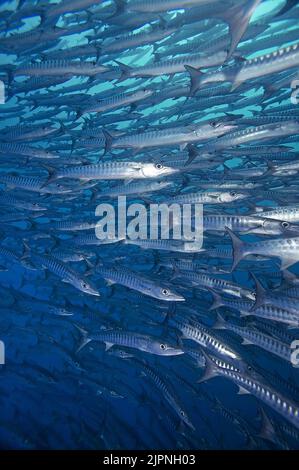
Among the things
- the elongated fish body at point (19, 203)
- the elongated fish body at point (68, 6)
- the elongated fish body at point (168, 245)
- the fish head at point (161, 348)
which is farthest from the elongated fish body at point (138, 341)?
the elongated fish body at point (68, 6)

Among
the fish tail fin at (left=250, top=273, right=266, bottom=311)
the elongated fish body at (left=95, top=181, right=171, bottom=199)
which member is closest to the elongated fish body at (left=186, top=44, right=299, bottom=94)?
the elongated fish body at (left=95, top=181, right=171, bottom=199)

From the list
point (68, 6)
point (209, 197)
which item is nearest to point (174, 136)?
point (209, 197)

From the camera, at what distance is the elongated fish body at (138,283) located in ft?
20.6

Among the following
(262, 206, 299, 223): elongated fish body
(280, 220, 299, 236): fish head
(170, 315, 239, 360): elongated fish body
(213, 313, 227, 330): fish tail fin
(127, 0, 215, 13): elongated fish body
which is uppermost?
(127, 0, 215, 13): elongated fish body

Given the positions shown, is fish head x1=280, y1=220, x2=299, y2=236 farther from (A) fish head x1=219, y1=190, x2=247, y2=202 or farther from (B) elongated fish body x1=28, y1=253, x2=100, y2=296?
(B) elongated fish body x1=28, y1=253, x2=100, y2=296

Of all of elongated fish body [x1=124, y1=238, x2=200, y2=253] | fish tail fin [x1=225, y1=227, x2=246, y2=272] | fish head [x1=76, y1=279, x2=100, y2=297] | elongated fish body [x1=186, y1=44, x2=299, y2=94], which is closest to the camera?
elongated fish body [x1=186, y1=44, x2=299, y2=94]

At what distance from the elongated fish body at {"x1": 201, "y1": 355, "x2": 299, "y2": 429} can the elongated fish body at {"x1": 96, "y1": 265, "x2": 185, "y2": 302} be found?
51.8 inches

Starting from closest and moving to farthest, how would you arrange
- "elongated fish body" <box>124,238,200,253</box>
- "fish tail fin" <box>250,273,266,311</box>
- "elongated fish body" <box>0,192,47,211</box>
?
"fish tail fin" <box>250,273,266,311</box>
"elongated fish body" <box>124,238,200,253</box>
"elongated fish body" <box>0,192,47,211</box>

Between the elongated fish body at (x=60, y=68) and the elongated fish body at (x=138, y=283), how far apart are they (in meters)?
3.76

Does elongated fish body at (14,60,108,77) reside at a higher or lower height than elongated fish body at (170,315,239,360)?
higher

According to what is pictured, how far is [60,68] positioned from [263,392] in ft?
21.1

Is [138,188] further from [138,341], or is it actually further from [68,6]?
[68,6]

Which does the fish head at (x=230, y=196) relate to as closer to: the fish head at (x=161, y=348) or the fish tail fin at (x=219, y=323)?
the fish tail fin at (x=219, y=323)

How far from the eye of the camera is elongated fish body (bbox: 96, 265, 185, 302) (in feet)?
20.6
